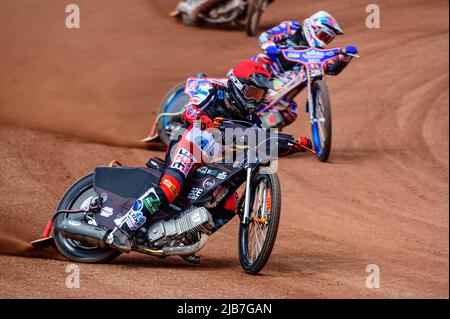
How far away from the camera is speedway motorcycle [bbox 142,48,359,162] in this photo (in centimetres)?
1375

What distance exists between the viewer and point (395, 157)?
1565 cm

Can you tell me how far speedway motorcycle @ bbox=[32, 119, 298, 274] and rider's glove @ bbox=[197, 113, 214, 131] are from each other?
7cm

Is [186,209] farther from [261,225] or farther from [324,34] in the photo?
[324,34]

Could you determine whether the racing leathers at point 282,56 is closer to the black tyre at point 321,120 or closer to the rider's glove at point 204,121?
the black tyre at point 321,120

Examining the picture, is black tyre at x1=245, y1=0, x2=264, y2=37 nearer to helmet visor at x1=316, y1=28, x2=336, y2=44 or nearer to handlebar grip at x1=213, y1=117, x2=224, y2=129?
helmet visor at x1=316, y1=28, x2=336, y2=44

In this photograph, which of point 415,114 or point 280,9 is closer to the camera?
point 415,114

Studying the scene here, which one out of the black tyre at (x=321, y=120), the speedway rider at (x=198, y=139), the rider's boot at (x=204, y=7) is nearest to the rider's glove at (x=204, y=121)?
the speedway rider at (x=198, y=139)

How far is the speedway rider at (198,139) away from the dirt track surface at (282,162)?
0.50 meters

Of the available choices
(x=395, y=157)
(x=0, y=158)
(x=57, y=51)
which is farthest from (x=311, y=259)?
(x=57, y=51)

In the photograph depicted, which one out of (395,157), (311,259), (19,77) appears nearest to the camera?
(311,259)

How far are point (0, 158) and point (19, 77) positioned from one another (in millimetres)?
5200

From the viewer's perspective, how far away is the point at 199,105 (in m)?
8.66

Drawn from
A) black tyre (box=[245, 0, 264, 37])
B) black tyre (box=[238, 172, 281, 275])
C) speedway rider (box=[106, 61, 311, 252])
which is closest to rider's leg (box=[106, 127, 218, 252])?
speedway rider (box=[106, 61, 311, 252])

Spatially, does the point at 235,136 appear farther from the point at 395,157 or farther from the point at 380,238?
the point at 395,157
